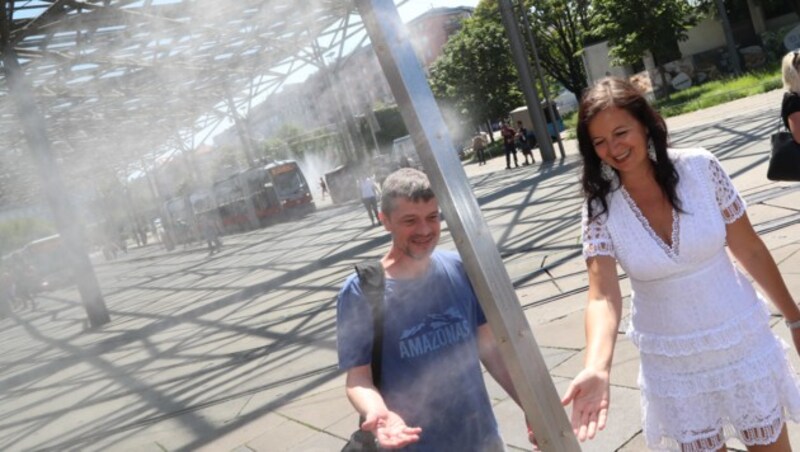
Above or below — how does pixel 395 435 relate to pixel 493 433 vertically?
above

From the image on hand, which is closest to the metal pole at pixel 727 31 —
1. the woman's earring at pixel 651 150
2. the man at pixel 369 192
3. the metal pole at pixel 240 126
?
the man at pixel 369 192

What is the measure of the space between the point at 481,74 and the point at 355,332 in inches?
1088

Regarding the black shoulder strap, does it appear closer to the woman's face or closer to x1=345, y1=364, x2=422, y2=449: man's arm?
x1=345, y1=364, x2=422, y2=449: man's arm

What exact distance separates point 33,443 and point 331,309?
314 centimetres

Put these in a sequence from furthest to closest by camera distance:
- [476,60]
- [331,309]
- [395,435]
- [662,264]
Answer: [476,60], [331,309], [662,264], [395,435]

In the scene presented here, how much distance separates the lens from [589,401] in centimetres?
138

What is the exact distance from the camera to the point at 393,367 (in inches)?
66.0

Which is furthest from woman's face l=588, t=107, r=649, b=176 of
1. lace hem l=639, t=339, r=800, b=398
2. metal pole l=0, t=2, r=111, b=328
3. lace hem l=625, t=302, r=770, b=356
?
metal pole l=0, t=2, r=111, b=328

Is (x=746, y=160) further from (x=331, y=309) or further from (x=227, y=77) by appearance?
(x=227, y=77)

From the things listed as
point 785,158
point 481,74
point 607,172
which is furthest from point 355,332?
point 481,74

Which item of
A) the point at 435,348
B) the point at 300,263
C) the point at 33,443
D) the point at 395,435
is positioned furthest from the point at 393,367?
the point at 300,263

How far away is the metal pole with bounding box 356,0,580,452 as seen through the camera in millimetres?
1114

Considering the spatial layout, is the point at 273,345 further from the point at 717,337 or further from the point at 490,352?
the point at 717,337

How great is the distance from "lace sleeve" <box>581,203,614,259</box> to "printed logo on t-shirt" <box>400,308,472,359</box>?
1.37 ft
